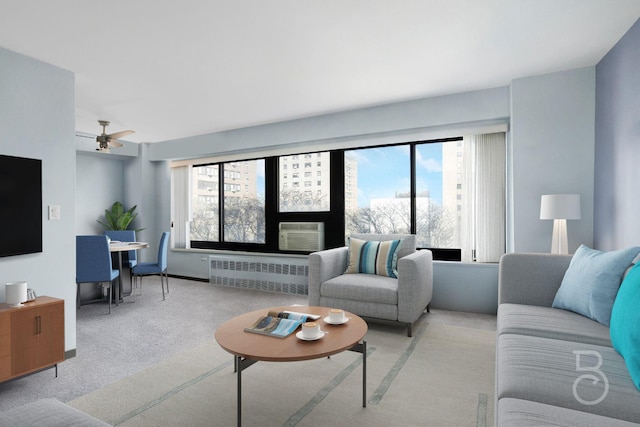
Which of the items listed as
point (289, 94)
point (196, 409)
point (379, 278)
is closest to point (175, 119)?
point (289, 94)


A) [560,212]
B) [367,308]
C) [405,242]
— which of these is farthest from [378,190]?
[560,212]

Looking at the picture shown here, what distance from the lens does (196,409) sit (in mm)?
2033

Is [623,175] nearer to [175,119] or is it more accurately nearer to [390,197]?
[390,197]

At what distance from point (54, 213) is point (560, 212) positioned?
4.26 m

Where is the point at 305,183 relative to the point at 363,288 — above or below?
above

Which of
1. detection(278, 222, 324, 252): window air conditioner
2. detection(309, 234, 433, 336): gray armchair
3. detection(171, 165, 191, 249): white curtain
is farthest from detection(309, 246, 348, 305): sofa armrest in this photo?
detection(171, 165, 191, 249): white curtain

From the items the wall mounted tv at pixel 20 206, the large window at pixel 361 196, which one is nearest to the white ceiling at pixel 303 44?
the large window at pixel 361 196

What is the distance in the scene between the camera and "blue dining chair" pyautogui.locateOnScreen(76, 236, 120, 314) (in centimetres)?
399

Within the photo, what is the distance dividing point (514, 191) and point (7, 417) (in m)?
3.95

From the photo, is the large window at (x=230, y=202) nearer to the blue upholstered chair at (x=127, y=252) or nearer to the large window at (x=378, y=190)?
the blue upholstered chair at (x=127, y=252)

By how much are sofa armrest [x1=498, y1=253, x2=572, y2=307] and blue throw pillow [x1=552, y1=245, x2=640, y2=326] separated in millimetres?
189

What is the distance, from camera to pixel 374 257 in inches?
148

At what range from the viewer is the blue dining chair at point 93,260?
3.99 meters

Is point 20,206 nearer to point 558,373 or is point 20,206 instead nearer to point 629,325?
point 558,373
